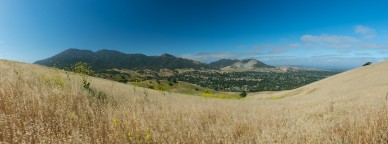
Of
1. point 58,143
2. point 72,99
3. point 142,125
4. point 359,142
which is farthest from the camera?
point 72,99

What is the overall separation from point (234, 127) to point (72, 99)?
518 centimetres

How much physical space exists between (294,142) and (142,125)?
10.6ft

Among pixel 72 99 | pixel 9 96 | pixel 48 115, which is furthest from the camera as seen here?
pixel 72 99

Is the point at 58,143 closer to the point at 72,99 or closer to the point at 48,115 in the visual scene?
the point at 48,115

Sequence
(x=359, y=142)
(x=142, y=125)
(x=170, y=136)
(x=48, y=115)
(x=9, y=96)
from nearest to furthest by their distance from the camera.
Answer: (x=359, y=142) < (x=170, y=136) < (x=142, y=125) < (x=48, y=115) < (x=9, y=96)

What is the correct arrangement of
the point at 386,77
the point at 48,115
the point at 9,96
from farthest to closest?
the point at 386,77 < the point at 9,96 < the point at 48,115

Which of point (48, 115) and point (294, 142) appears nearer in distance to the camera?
point (294, 142)

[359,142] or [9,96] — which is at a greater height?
[9,96]

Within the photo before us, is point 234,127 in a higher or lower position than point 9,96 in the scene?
lower

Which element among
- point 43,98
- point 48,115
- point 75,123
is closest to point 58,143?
point 75,123

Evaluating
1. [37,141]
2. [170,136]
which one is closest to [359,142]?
[170,136]

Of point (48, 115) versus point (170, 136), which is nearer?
point (170, 136)

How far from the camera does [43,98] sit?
7324 mm

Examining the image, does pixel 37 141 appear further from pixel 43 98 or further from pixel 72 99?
pixel 72 99
